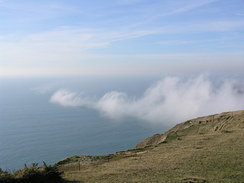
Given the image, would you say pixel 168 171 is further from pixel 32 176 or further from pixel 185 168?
pixel 32 176

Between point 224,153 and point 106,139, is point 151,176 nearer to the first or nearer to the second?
point 224,153

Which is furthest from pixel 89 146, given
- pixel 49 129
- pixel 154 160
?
pixel 154 160

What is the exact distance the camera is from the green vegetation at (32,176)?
66.1ft

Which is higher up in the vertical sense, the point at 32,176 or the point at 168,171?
the point at 32,176

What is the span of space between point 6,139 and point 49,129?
3602 cm

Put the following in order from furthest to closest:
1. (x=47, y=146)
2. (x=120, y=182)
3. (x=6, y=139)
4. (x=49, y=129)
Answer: (x=49, y=129) < (x=6, y=139) < (x=47, y=146) < (x=120, y=182)

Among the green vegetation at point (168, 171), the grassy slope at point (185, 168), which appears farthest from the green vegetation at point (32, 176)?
the grassy slope at point (185, 168)

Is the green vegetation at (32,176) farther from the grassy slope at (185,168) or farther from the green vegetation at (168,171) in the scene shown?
the grassy slope at (185,168)

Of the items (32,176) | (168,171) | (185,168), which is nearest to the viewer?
(32,176)

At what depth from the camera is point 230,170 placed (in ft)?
72.8

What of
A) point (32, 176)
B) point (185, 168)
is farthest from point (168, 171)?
point (32, 176)

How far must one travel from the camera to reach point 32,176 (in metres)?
21.0

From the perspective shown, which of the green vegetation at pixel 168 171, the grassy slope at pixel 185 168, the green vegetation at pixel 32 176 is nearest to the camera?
the green vegetation at pixel 32 176

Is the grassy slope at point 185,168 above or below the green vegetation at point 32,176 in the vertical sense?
below
